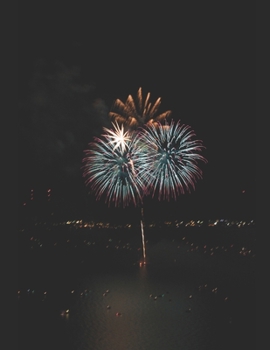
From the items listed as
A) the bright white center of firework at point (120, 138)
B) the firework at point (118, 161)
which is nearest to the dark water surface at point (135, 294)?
the firework at point (118, 161)

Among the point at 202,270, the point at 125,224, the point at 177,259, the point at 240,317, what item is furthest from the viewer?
the point at 125,224

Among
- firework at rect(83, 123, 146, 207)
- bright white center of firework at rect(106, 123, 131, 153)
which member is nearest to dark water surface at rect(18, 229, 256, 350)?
firework at rect(83, 123, 146, 207)

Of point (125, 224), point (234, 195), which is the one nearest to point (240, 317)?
point (125, 224)

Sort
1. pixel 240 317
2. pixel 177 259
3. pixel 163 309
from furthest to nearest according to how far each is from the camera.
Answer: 1. pixel 177 259
2. pixel 163 309
3. pixel 240 317

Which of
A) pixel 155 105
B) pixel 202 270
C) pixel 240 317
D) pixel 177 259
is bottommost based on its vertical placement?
pixel 240 317

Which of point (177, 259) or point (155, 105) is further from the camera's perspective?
point (177, 259)

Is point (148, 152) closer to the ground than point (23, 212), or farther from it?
closer to the ground

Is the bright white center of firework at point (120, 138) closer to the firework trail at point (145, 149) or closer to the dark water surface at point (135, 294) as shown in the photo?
the firework trail at point (145, 149)

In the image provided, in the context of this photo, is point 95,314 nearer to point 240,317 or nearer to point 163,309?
point 163,309

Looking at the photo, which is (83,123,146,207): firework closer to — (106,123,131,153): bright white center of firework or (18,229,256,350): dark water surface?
(106,123,131,153): bright white center of firework
